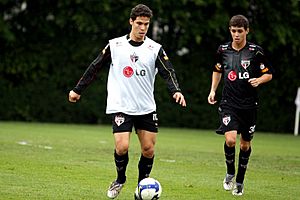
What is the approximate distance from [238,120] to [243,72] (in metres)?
0.62

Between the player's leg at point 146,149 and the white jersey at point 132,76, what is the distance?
0.25 meters

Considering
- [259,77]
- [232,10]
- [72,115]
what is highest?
[232,10]

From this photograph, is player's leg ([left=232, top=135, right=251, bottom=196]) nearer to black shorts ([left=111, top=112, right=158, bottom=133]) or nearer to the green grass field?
the green grass field

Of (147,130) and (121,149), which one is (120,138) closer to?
(121,149)

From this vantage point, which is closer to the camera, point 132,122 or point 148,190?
point 148,190

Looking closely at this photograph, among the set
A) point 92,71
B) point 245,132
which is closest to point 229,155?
point 245,132

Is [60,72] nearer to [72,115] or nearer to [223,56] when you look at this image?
[72,115]

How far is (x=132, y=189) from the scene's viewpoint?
34.8ft

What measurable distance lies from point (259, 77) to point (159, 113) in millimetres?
18203

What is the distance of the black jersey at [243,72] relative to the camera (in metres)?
10.7

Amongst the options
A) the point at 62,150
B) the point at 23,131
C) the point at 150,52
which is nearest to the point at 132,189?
the point at 150,52

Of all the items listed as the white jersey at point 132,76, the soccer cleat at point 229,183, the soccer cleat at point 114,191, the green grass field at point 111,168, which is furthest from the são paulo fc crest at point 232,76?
the soccer cleat at point 114,191

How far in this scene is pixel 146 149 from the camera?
949 cm

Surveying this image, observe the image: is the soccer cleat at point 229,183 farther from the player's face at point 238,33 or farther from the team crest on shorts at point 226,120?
the player's face at point 238,33
